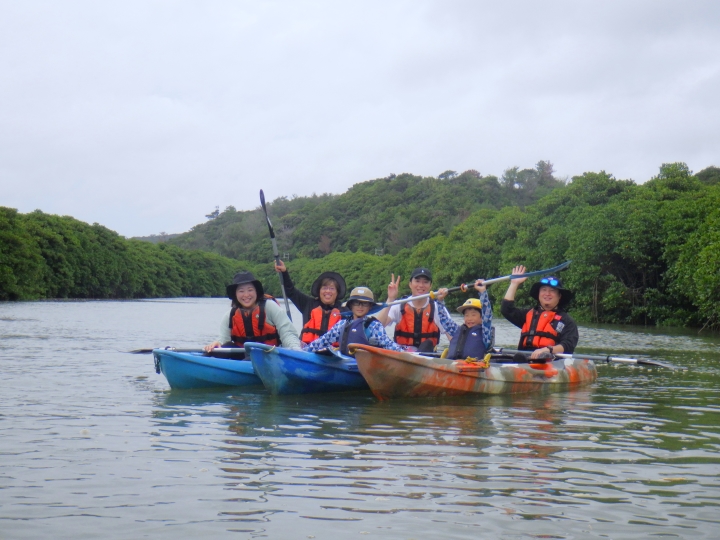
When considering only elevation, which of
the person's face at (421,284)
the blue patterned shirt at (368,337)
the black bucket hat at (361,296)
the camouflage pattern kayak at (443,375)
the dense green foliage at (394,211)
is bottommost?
the camouflage pattern kayak at (443,375)

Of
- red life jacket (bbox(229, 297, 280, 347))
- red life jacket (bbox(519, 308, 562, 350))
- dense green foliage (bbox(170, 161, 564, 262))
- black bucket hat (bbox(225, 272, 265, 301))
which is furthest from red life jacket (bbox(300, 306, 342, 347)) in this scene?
dense green foliage (bbox(170, 161, 564, 262))

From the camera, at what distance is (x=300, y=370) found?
9.57 meters

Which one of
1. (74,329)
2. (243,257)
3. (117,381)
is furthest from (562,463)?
(243,257)

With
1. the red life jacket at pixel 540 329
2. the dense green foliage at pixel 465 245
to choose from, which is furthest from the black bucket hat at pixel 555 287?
the dense green foliage at pixel 465 245

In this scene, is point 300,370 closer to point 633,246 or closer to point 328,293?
point 328,293

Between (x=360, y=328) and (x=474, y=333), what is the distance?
156 cm

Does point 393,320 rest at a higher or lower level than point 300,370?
higher

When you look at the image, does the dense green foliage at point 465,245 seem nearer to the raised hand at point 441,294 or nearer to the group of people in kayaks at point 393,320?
the group of people in kayaks at point 393,320

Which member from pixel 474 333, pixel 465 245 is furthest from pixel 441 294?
pixel 465 245

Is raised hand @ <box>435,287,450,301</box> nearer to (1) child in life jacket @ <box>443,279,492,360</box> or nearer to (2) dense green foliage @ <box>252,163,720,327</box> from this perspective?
(1) child in life jacket @ <box>443,279,492,360</box>

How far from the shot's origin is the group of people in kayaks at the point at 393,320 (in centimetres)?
988

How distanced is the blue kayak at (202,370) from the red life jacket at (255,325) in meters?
0.36

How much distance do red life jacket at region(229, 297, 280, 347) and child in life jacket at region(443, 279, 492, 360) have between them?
7.92ft

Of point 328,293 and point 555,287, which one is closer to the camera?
point 555,287
